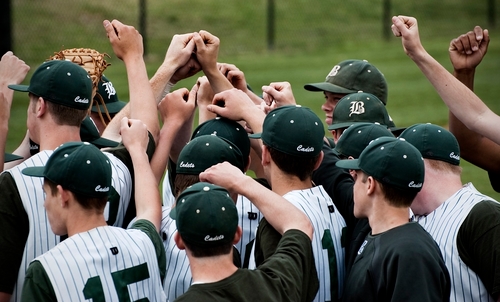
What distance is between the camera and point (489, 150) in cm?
528

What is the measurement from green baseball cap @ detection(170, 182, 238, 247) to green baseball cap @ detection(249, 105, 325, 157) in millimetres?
769

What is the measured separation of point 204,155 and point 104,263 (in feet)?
2.67

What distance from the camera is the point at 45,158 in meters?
3.95

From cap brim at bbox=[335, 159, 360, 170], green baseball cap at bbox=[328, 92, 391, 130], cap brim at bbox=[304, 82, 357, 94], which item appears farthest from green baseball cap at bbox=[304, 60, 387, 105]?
cap brim at bbox=[335, 159, 360, 170]

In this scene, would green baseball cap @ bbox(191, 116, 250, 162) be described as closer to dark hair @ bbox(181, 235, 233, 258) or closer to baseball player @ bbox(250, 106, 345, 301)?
baseball player @ bbox(250, 106, 345, 301)

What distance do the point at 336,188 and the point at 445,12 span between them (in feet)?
77.0

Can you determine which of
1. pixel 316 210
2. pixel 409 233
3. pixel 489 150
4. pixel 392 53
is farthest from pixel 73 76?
pixel 392 53

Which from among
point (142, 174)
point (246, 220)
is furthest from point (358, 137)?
point (142, 174)

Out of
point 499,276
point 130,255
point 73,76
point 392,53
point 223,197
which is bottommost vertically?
point 392,53

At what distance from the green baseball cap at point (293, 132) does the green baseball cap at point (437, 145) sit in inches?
22.0

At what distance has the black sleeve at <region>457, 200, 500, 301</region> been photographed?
3811mm

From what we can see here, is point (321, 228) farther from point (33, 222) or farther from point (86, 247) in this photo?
point (33, 222)

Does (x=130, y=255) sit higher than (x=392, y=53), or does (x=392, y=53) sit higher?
(x=130, y=255)

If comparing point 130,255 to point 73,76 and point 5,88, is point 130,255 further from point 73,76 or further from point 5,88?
point 5,88
